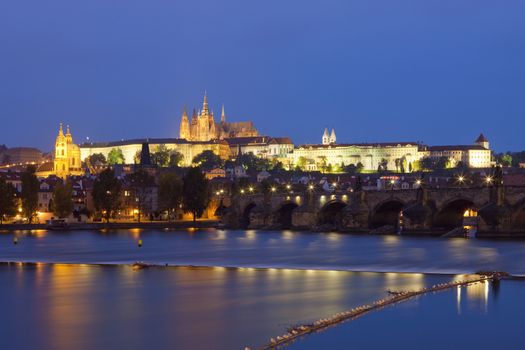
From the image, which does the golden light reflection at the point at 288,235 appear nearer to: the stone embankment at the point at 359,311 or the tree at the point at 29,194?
the tree at the point at 29,194

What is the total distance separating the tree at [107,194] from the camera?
83.2 m

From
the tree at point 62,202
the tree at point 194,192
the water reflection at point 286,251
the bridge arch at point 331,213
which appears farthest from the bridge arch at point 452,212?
the tree at point 62,202

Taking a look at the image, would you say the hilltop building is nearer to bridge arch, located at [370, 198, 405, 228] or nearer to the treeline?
the treeline

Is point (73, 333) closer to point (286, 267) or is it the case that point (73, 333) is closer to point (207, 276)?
point (207, 276)

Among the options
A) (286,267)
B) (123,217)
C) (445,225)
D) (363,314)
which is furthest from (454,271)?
(123,217)

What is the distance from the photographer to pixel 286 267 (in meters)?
45.9

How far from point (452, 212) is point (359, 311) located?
4148cm

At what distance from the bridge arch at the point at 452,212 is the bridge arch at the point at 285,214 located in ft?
51.6

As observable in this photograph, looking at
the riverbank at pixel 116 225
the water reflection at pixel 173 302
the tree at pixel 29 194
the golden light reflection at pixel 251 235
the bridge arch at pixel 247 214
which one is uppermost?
the tree at pixel 29 194

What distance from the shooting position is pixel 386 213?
75.6m

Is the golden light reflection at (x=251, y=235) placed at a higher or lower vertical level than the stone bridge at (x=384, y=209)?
lower

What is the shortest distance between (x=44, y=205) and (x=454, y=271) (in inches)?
2486

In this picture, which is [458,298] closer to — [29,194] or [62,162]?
[29,194]

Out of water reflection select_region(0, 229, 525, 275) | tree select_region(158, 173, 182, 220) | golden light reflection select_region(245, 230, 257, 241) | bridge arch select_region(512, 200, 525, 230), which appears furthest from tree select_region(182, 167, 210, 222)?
bridge arch select_region(512, 200, 525, 230)
